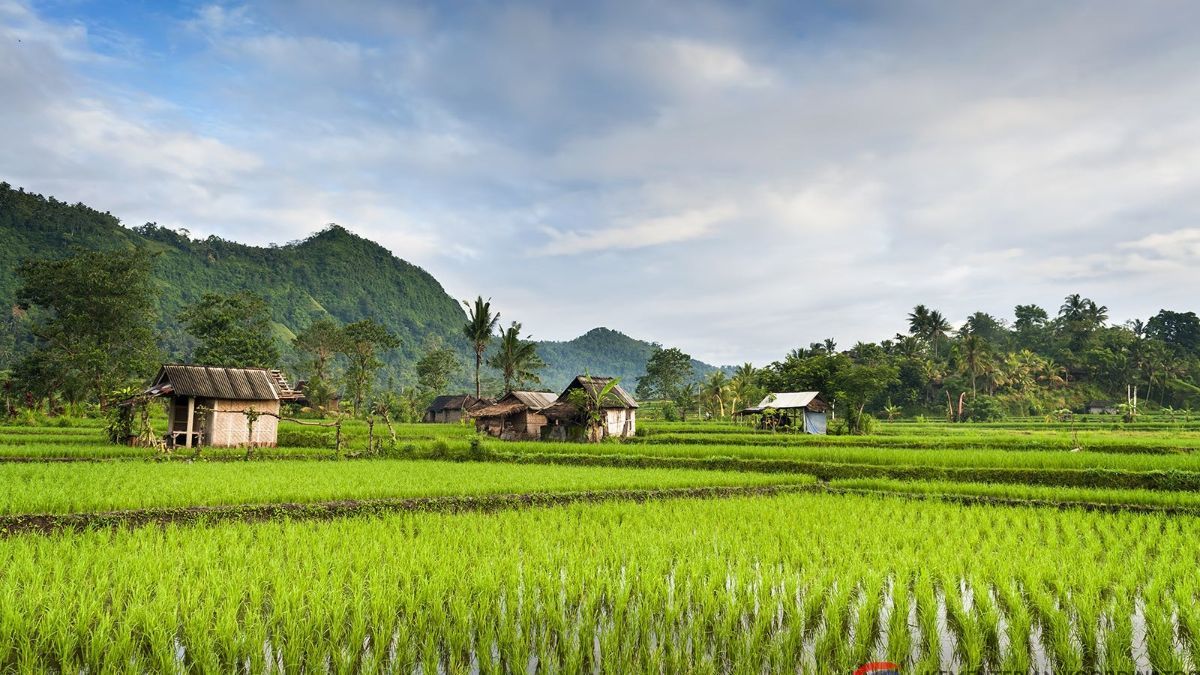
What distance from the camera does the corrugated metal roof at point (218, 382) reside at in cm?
2359

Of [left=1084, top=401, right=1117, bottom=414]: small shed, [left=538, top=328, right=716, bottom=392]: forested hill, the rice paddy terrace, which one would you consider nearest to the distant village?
the rice paddy terrace

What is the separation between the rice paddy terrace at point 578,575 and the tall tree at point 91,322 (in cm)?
2438

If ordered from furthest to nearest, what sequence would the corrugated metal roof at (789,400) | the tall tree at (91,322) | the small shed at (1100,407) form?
the small shed at (1100,407), the corrugated metal roof at (789,400), the tall tree at (91,322)

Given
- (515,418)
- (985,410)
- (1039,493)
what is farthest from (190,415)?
(985,410)

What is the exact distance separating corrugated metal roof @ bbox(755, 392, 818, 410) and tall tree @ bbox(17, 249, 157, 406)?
33536 millimetres

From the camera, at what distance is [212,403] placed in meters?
24.2

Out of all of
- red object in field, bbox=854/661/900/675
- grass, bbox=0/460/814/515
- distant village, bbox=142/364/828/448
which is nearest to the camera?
red object in field, bbox=854/661/900/675

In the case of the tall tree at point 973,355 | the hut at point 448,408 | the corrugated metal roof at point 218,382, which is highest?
the tall tree at point 973,355

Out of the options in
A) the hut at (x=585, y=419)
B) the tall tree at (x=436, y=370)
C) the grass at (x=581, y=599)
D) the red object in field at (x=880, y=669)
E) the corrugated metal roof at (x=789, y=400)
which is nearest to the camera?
the red object in field at (x=880, y=669)

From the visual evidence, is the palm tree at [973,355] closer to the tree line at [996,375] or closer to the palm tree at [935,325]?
the tree line at [996,375]

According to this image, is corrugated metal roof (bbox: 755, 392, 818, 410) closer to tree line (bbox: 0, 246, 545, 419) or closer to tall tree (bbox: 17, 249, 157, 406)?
tree line (bbox: 0, 246, 545, 419)

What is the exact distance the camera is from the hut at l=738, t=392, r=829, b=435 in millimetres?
38344

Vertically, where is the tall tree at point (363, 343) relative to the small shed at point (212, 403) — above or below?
above

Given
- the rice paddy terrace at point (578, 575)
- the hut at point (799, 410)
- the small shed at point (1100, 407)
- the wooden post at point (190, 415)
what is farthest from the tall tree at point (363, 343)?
the small shed at point (1100, 407)
